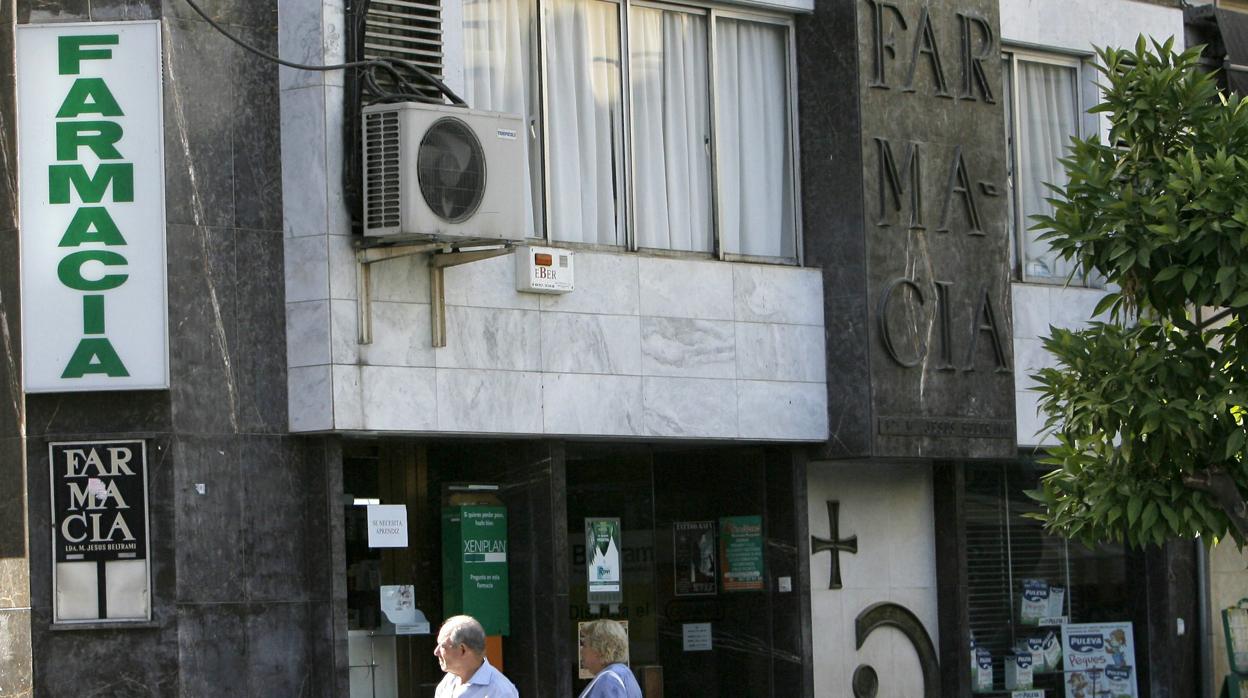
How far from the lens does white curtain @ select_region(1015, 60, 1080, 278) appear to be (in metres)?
17.3

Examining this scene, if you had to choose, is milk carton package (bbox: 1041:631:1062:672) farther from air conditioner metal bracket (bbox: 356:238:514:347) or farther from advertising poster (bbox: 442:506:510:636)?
air conditioner metal bracket (bbox: 356:238:514:347)

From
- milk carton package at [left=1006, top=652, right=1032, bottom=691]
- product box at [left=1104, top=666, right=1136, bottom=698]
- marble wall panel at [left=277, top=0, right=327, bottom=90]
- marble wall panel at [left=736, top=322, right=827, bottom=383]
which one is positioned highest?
marble wall panel at [left=277, top=0, right=327, bottom=90]

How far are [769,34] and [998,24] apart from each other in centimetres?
204

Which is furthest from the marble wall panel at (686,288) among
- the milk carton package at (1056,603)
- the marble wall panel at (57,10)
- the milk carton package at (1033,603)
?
the milk carton package at (1056,603)

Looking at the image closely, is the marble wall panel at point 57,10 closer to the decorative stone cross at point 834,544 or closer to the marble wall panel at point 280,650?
the marble wall panel at point 280,650

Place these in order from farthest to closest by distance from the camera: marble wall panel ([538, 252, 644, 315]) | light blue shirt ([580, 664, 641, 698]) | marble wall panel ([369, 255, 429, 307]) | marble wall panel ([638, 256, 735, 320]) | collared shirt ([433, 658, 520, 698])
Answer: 1. marble wall panel ([638, 256, 735, 320])
2. marble wall panel ([538, 252, 644, 315])
3. marble wall panel ([369, 255, 429, 307])
4. light blue shirt ([580, 664, 641, 698])
5. collared shirt ([433, 658, 520, 698])

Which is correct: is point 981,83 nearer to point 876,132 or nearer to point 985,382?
point 876,132

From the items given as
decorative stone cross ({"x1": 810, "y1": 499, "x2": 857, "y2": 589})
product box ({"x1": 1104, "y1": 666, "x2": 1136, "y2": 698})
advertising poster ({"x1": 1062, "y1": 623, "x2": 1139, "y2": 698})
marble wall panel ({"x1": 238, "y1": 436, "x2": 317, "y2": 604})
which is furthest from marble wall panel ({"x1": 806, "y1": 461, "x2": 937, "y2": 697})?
marble wall panel ({"x1": 238, "y1": 436, "x2": 317, "y2": 604})

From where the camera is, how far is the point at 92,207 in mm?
12398

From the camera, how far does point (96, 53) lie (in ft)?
40.9

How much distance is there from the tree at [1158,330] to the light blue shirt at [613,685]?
3176mm

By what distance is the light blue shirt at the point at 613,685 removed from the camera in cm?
991

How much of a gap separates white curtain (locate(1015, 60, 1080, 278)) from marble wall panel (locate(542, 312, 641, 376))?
14.4 feet

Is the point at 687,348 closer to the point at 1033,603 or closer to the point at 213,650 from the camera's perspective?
the point at 213,650
